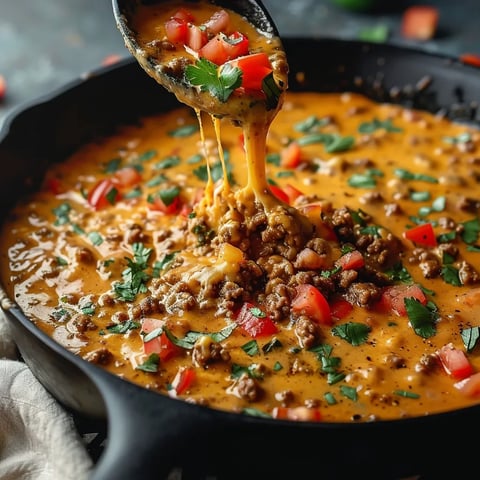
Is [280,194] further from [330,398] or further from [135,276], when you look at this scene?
[330,398]

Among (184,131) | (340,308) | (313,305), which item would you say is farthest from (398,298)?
(184,131)

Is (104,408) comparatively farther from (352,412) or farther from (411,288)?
(411,288)

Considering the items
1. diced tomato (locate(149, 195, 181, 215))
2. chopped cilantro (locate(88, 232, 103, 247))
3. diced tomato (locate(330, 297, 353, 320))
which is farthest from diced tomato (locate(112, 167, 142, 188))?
diced tomato (locate(330, 297, 353, 320))

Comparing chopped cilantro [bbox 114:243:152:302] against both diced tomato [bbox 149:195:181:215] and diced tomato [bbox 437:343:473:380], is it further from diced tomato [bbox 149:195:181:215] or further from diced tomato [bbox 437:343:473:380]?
diced tomato [bbox 437:343:473:380]

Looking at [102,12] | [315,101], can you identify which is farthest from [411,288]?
[102,12]

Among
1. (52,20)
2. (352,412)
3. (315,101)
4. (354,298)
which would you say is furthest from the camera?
(52,20)

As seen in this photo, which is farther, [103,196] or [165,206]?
[103,196]

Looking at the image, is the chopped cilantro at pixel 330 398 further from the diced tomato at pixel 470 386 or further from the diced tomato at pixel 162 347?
the diced tomato at pixel 162 347
